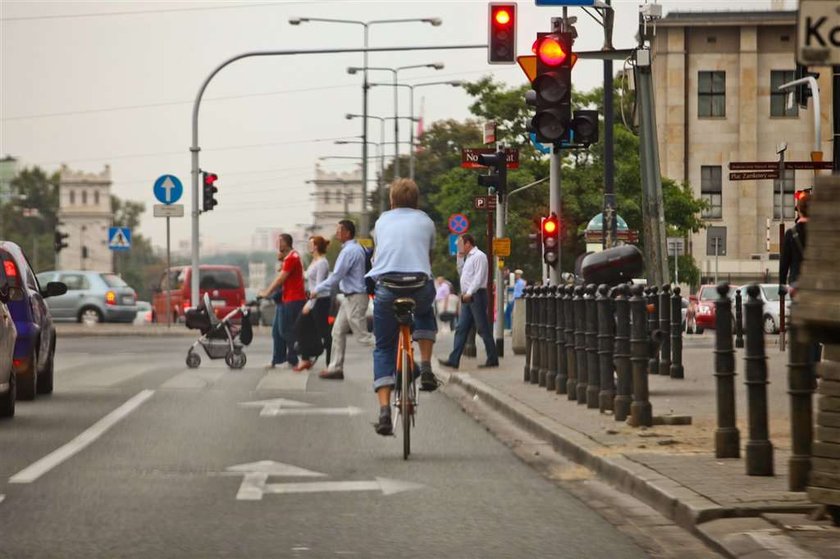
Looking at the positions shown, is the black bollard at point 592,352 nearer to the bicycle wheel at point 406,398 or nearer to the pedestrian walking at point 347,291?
the bicycle wheel at point 406,398

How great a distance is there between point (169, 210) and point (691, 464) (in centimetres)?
2801

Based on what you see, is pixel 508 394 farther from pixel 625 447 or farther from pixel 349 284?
pixel 625 447

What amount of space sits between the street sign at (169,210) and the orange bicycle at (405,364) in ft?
83.5

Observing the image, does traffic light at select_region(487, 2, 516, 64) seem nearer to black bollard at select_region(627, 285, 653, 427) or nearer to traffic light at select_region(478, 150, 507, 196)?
traffic light at select_region(478, 150, 507, 196)

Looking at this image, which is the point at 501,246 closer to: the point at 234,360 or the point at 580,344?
the point at 234,360

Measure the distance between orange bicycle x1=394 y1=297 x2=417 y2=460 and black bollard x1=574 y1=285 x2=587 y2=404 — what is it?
334 cm

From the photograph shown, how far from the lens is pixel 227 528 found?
313 inches

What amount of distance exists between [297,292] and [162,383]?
10.3 feet

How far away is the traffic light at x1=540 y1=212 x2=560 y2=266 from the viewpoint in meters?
22.8

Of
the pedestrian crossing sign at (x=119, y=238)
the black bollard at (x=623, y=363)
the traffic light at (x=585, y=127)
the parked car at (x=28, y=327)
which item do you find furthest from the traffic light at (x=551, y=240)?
the pedestrian crossing sign at (x=119, y=238)

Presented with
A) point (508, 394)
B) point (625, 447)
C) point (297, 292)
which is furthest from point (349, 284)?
point (625, 447)

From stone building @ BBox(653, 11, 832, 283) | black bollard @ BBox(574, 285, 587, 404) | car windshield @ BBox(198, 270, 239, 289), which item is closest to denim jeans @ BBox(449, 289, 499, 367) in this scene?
black bollard @ BBox(574, 285, 587, 404)

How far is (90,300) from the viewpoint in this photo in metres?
45.6

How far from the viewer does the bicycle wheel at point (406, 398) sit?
1104cm
